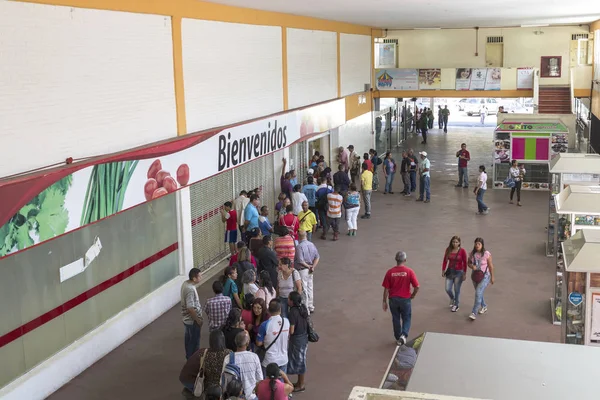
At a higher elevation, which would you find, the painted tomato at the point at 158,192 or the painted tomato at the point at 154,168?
the painted tomato at the point at 154,168

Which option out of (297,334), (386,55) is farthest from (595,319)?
(386,55)

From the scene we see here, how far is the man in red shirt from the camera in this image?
1024 centimetres

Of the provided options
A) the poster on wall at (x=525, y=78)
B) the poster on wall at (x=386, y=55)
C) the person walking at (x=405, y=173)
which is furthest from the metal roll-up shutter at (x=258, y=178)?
the poster on wall at (x=525, y=78)

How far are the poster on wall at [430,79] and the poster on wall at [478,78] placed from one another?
120cm

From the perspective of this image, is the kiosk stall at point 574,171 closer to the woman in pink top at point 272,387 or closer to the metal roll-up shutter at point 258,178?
the metal roll-up shutter at point 258,178

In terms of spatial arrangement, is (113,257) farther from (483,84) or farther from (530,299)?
(483,84)

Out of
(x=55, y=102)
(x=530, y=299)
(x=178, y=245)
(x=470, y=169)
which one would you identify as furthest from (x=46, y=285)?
(x=470, y=169)

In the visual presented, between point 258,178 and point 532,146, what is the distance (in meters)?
9.59

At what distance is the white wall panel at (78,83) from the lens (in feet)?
26.4

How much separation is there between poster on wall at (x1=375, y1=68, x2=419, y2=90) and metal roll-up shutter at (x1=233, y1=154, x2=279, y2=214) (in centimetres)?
1134

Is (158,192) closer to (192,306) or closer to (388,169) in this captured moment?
(192,306)

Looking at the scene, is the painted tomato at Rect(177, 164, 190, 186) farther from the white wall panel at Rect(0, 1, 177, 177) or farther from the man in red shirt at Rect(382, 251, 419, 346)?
the man in red shirt at Rect(382, 251, 419, 346)

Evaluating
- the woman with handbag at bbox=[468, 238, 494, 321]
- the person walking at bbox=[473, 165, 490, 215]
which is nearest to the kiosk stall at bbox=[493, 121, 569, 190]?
the person walking at bbox=[473, 165, 490, 215]

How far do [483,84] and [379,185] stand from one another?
22.4 feet
